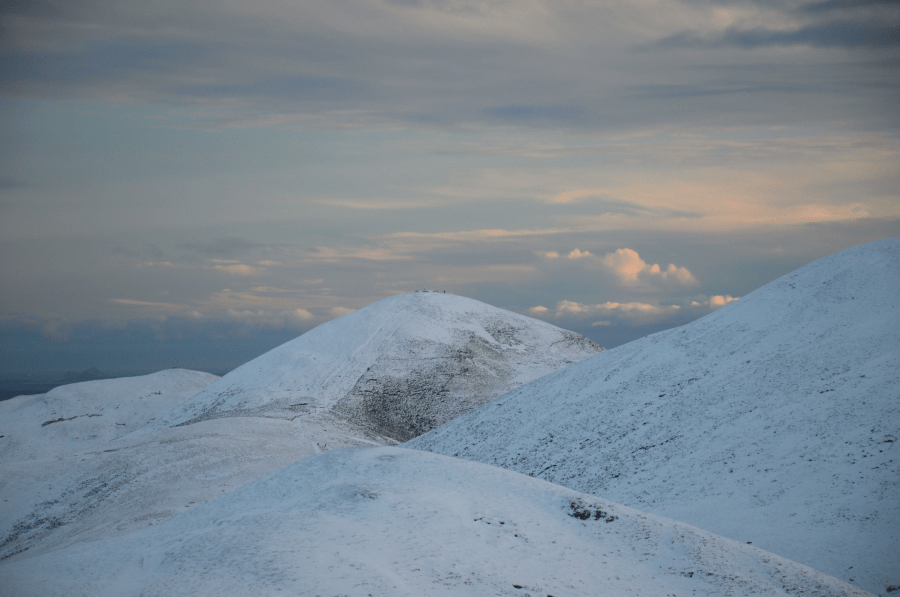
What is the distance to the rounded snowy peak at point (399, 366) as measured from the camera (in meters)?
68.9

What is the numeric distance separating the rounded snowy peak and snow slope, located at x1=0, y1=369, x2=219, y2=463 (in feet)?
45.9

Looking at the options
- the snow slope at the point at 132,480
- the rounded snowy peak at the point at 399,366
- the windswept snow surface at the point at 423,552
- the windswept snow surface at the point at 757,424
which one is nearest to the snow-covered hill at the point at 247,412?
the snow slope at the point at 132,480

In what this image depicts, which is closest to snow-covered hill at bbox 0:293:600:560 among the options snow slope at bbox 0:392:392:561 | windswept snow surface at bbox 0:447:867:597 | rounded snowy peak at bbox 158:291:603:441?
snow slope at bbox 0:392:392:561

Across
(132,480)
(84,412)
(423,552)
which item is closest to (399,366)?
(132,480)

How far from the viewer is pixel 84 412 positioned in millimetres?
87875

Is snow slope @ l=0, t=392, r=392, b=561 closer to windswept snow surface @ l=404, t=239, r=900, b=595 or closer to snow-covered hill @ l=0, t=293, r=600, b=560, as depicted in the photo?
snow-covered hill @ l=0, t=293, r=600, b=560

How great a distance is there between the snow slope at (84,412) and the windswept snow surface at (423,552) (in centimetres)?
6406

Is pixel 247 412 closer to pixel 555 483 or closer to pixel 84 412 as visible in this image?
pixel 84 412

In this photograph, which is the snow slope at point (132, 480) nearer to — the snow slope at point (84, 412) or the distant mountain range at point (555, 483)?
the distant mountain range at point (555, 483)

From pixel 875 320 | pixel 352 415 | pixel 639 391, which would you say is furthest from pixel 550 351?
pixel 875 320

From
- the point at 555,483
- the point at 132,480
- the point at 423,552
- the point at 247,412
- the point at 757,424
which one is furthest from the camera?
the point at 247,412

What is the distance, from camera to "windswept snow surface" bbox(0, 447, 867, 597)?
18.0 metres

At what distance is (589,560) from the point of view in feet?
65.8

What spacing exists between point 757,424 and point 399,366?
49.1 metres
